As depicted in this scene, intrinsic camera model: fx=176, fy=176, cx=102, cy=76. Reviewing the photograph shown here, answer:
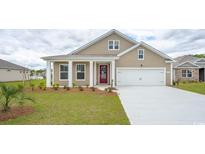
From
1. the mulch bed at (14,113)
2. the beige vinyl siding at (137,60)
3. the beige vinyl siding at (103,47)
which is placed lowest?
the mulch bed at (14,113)

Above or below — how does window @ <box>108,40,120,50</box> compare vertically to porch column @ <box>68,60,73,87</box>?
above

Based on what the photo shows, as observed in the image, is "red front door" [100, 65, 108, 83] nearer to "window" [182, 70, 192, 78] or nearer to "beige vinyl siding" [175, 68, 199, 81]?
"beige vinyl siding" [175, 68, 199, 81]

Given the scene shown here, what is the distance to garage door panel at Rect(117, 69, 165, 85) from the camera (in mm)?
20297

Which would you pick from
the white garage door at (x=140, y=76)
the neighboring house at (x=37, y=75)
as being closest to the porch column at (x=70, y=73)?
the white garage door at (x=140, y=76)

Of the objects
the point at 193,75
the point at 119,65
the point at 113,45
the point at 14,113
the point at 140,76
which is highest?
the point at 113,45

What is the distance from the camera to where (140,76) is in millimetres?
20391

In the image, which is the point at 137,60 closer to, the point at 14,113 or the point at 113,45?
the point at 113,45

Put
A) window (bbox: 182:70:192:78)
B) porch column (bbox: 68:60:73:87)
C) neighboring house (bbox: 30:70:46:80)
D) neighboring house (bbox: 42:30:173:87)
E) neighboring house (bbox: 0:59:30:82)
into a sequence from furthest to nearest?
neighboring house (bbox: 30:70:46:80), neighboring house (bbox: 0:59:30:82), window (bbox: 182:70:192:78), neighboring house (bbox: 42:30:173:87), porch column (bbox: 68:60:73:87)

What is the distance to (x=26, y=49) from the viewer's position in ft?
108

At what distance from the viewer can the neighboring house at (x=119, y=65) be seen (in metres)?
19.5

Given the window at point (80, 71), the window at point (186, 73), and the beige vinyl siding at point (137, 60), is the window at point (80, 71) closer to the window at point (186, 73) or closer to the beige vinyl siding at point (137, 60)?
the beige vinyl siding at point (137, 60)

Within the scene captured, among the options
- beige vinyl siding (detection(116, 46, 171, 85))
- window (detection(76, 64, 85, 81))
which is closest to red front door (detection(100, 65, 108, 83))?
beige vinyl siding (detection(116, 46, 171, 85))

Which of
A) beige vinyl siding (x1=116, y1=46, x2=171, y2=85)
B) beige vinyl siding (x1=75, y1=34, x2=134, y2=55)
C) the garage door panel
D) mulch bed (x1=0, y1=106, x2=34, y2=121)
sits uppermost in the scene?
beige vinyl siding (x1=75, y1=34, x2=134, y2=55)

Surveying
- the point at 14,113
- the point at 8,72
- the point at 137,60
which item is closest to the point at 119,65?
the point at 137,60
